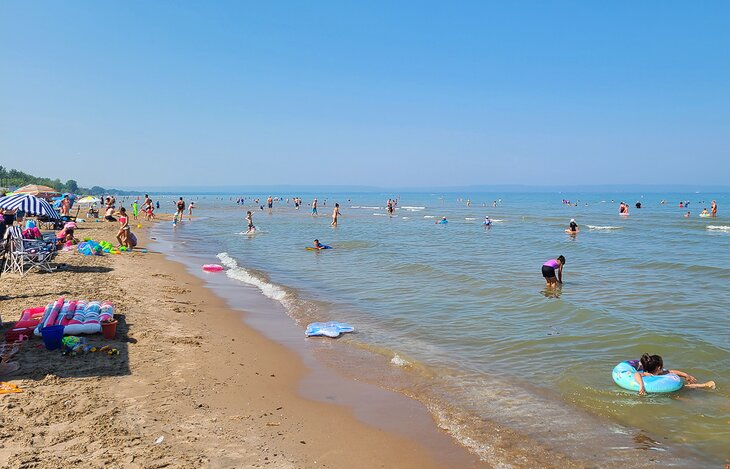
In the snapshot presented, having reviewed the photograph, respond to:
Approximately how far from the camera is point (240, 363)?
7582mm

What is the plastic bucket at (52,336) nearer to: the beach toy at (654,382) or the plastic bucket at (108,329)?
the plastic bucket at (108,329)

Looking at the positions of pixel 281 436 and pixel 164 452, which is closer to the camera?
pixel 164 452

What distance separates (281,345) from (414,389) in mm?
2935

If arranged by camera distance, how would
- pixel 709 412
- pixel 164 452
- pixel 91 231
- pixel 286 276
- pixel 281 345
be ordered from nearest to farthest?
1. pixel 164 452
2. pixel 709 412
3. pixel 281 345
4. pixel 286 276
5. pixel 91 231

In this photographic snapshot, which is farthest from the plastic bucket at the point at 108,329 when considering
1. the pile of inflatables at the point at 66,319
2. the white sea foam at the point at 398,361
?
the white sea foam at the point at 398,361

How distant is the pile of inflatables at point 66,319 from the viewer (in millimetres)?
7359

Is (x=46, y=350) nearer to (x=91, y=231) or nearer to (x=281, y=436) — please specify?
(x=281, y=436)

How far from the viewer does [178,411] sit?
5.61 metres

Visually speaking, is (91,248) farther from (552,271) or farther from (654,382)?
(654,382)

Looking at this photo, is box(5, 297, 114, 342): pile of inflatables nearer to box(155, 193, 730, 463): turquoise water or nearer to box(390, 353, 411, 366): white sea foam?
box(155, 193, 730, 463): turquoise water

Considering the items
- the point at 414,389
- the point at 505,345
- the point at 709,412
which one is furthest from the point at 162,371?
the point at 709,412

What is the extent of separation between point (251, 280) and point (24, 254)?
6004 mm

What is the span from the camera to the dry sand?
184 inches

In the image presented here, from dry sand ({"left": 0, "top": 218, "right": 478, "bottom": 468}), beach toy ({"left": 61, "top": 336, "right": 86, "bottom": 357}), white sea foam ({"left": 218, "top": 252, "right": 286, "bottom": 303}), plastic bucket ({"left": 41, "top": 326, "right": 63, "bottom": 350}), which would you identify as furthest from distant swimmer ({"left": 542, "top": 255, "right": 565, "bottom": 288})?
plastic bucket ({"left": 41, "top": 326, "right": 63, "bottom": 350})
